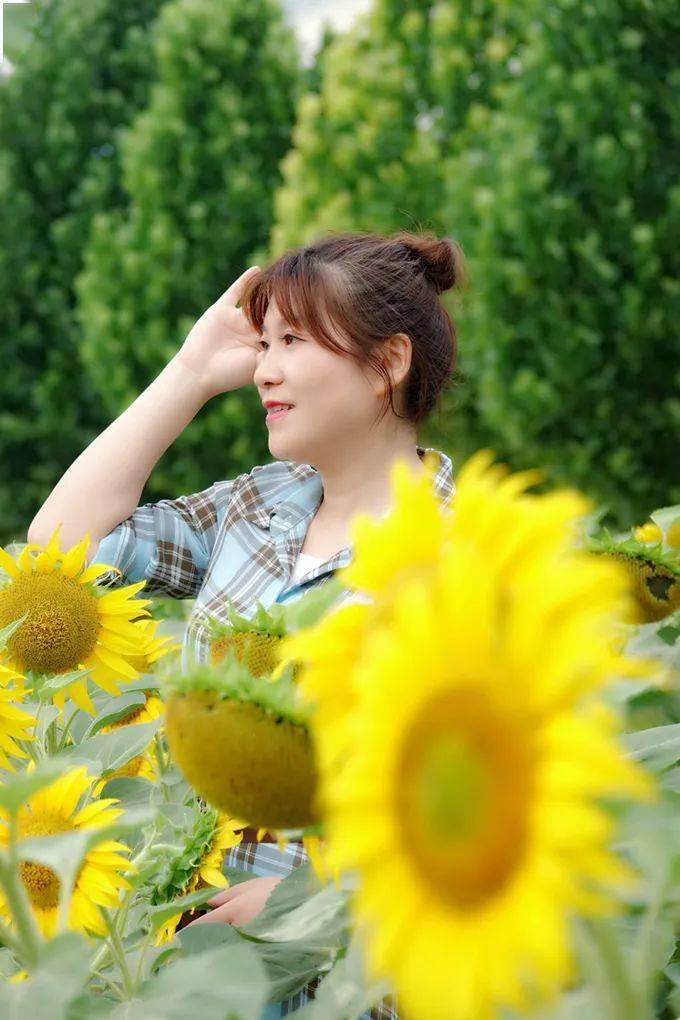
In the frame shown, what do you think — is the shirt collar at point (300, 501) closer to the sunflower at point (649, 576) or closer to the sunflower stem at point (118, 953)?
the sunflower at point (649, 576)

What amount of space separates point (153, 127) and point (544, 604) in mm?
8990

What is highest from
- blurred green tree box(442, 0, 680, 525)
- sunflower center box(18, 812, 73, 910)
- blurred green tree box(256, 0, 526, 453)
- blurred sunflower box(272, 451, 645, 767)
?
blurred sunflower box(272, 451, 645, 767)

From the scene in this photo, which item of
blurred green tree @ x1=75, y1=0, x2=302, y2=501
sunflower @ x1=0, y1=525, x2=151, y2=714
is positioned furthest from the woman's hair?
blurred green tree @ x1=75, y1=0, x2=302, y2=501

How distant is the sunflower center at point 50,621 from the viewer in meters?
0.99

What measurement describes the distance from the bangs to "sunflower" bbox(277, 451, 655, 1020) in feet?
3.75

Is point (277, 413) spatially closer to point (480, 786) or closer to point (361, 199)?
point (480, 786)

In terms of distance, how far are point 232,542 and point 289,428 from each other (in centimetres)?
16

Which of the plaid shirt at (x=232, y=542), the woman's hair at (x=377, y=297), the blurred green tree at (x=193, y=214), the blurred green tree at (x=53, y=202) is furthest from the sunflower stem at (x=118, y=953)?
the blurred green tree at (x=53, y=202)

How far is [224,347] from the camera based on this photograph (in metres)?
1.65

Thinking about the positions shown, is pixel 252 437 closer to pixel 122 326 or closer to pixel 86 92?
pixel 122 326

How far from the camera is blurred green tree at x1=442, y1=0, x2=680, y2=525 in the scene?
6.50 m

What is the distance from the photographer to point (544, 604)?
0.34m

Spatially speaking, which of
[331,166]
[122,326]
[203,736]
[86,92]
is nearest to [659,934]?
[203,736]

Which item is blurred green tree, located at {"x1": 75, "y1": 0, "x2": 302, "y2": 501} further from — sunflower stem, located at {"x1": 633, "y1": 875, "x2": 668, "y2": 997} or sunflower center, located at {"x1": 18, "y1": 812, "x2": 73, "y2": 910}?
sunflower stem, located at {"x1": 633, "y1": 875, "x2": 668, "y2": 997}
